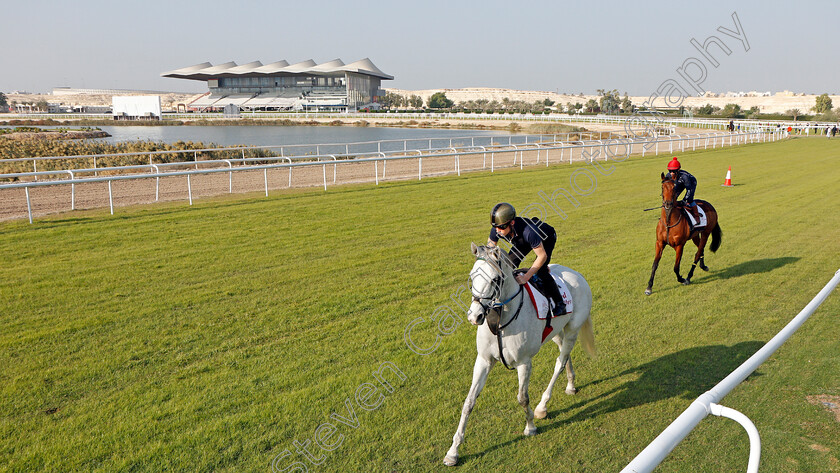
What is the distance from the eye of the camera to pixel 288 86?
130 meters

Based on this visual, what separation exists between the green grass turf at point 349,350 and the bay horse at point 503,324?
28 centimetres

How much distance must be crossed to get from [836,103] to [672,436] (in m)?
146

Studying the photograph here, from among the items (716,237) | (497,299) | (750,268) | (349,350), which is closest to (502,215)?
(497,299)

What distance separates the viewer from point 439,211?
46.2 feet

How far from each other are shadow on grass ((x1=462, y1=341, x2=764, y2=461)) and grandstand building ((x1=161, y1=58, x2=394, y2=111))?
381 ft

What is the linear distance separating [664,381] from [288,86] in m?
135

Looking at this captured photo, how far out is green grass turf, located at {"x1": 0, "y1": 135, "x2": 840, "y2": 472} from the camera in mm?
4254

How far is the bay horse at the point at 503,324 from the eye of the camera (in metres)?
3.71

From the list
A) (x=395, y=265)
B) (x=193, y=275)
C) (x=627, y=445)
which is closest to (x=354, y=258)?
(x=395, y=265)

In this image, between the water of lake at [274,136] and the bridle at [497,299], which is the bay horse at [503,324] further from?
the water of lake at [274,136]

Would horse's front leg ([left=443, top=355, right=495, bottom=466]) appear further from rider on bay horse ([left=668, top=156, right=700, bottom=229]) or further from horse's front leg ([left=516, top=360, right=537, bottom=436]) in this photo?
rider on bay horse ([left=668, top=156, right=700, bottom=229])

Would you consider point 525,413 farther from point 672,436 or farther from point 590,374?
point 672,436

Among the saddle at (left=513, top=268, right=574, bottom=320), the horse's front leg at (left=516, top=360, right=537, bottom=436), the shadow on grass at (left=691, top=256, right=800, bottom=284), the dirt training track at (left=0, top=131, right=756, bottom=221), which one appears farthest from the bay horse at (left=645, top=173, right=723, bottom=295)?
the dirt training track at (left=0, top=131, right=756, bottom=221)

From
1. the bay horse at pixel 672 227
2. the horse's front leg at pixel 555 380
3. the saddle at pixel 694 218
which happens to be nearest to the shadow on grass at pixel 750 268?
the bay horse at pixel 672 227
